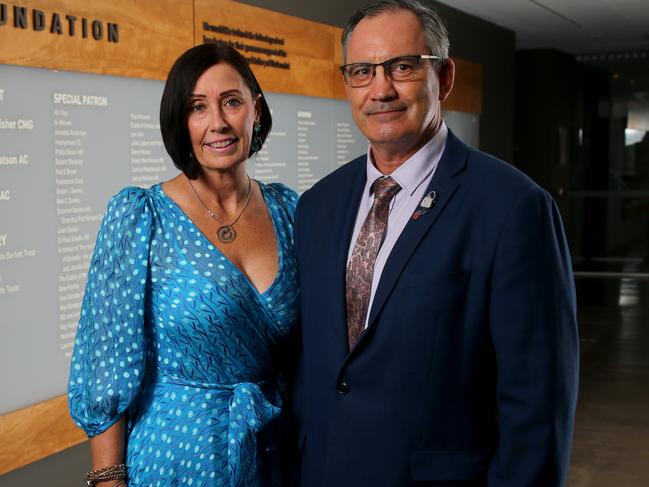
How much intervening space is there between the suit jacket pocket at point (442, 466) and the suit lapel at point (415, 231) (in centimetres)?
31

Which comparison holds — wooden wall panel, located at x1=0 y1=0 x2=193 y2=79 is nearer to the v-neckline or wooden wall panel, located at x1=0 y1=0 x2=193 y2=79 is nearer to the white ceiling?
the v-neckline

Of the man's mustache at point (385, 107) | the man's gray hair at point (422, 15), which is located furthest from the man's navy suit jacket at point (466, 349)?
the man's gray hair at point (422, 15)

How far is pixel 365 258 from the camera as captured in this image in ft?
6.35

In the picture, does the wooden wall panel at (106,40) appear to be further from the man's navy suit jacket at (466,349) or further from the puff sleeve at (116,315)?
the man's navy suit jacket at (466,349)

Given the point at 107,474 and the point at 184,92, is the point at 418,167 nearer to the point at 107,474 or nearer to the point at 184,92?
the point at 184,92

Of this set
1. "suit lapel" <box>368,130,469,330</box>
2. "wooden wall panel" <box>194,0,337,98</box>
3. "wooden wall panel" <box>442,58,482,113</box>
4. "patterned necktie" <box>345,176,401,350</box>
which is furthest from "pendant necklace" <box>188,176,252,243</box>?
"wooden wall panel" <box>442,58,482,113</box>

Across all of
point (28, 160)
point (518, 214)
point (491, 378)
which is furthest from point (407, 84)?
point (28, 160)

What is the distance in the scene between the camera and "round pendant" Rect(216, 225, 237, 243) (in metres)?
2.23

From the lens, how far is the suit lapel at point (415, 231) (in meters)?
1.83

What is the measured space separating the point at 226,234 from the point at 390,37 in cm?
70

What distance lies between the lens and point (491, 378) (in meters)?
1.88

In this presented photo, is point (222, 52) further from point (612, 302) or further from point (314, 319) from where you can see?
point (612, 302)

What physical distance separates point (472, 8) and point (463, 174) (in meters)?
8.03

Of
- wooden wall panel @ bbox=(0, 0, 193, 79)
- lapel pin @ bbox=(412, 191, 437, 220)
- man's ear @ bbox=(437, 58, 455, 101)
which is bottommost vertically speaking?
lapel pin @ bbox=(412, 191, 437, 220)
